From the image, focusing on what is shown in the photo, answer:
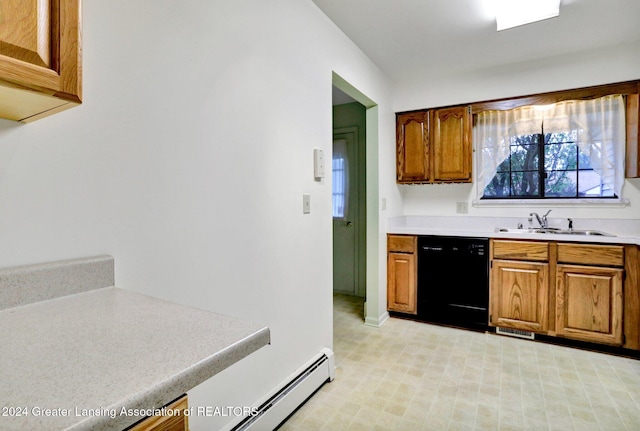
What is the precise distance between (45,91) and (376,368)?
2.37m

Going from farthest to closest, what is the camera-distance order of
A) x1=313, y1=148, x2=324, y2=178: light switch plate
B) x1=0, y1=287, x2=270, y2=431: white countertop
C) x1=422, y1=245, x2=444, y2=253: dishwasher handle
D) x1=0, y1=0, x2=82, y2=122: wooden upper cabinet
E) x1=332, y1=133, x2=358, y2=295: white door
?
x1=332, y1=133, x2=358, y2=295: white door, x1=422, y1=245, x2=444, y2=253: dishwasher handle, x1=313, y1=148, x2=324, y2=178: light switch plate, x1=0, y1=0, x2=82, y2=122: wooden upper cabinet, x1=0, y1=287, x2=270, y2=431: white countertop

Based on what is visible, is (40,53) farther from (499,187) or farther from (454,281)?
(499,187)

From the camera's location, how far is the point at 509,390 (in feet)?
6.91

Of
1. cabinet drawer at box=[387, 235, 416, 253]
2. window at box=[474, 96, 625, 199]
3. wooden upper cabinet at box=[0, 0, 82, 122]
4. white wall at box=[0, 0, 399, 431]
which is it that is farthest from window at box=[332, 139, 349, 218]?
→ wooden upper cabinet at box=[0, 0, 82, 122]

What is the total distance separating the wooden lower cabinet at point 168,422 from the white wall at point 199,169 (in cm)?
12

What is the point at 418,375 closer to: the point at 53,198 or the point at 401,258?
the point at 401,258

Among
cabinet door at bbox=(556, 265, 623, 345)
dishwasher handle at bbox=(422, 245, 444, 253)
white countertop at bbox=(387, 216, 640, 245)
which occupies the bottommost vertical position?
cabinet door at bbox=(556, 265, 623, 345)

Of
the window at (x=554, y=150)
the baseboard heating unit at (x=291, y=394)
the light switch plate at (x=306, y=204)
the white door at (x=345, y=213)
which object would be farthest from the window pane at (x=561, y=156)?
the baseboard heating unit at (x=291, y=394)

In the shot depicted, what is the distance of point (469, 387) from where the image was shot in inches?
84.4

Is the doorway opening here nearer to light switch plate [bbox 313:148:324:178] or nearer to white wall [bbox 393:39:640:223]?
white wall [bbox 393:39:640:223]

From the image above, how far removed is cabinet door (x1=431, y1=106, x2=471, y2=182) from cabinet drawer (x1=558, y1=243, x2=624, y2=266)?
41.3 inches

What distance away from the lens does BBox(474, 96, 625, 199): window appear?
2.97m

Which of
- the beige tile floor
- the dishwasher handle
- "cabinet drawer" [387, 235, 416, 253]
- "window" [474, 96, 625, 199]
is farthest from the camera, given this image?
"cabinet drawer" [387, 235, 416, 253]

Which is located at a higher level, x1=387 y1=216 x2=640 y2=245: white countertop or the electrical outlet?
the electrical outlet
